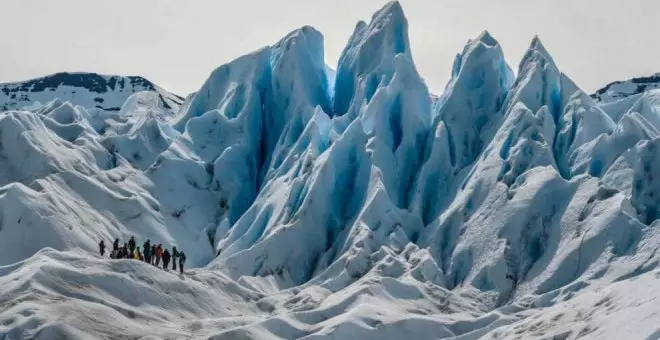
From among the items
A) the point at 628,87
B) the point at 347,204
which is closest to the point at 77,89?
the point at 628,87

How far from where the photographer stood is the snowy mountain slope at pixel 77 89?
18725 centimetres

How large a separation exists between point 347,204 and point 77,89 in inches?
4495

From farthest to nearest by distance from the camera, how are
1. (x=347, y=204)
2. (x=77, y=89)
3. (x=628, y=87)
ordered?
(x=77, y=89)
(x=628, y=87)
(x=347, y=204)

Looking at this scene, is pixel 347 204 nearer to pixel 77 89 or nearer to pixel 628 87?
pixel 628 87

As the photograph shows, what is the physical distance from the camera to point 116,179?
3730 inches

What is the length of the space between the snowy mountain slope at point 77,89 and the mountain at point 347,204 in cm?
7253

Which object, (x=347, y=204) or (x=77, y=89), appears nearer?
(x=347, y=204)

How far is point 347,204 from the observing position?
91562 millimetres

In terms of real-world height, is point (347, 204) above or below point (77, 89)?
below

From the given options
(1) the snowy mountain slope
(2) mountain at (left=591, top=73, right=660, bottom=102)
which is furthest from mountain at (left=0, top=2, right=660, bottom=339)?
(1) the snowy mountain slope

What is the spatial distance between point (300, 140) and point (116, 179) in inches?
677

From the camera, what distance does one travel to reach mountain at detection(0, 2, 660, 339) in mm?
64688

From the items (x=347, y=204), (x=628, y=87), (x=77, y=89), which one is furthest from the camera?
(x=77, y=89)

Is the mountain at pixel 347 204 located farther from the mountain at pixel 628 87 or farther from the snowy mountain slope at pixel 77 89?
the snowy mountain slope at pixel 77 89
